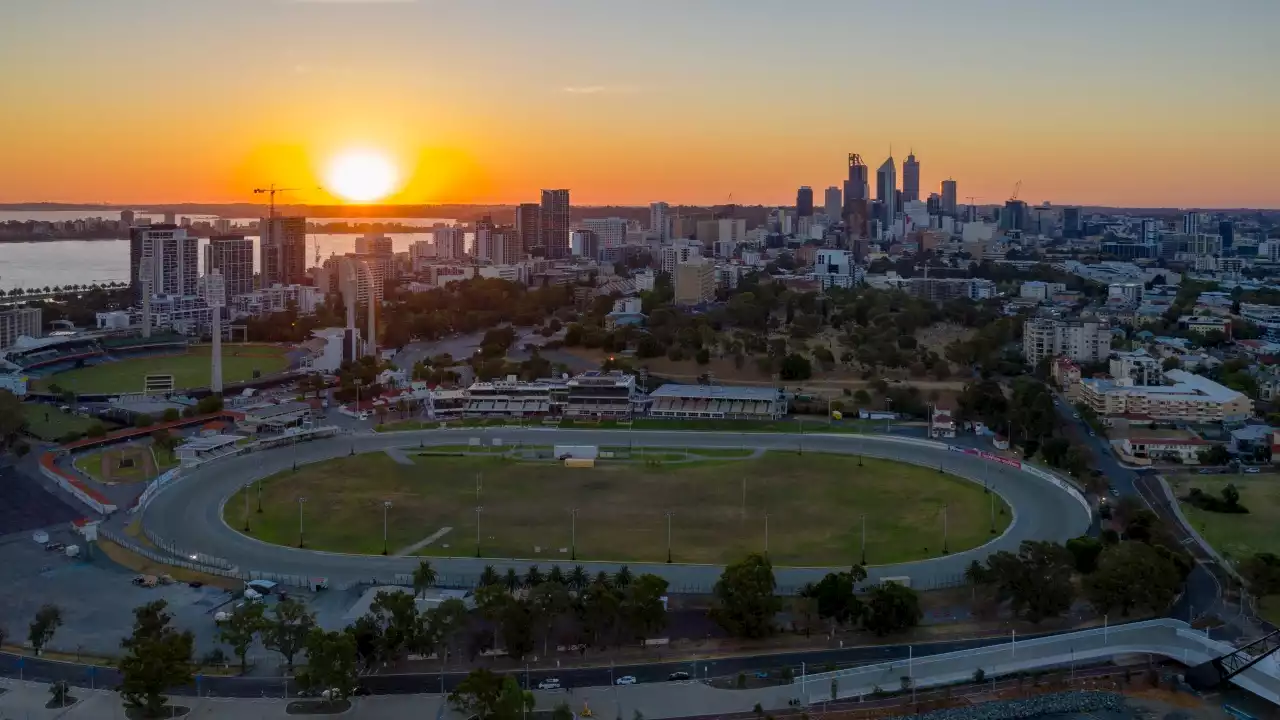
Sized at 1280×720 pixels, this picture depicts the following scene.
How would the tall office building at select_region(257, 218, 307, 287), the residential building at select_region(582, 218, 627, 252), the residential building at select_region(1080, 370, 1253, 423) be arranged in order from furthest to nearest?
1. the residential building at select_region(582, 218, 627, 252)
2. the tall office building at select_region(257, 218, 307, 287)
3. the residential building at select_region(1080, 370, 1253, 423)

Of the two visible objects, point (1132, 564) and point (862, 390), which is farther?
point (862, 390)

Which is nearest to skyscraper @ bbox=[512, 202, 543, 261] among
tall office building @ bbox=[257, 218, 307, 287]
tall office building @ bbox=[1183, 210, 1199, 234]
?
tall office building @ bbox=[257, 218, 307, 287]

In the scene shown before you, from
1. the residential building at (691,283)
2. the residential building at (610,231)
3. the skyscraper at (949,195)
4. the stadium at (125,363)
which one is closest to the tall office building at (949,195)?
the skyscraper at (949,195)

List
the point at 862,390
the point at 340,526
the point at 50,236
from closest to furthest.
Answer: the point at 340,526
the point at 862,390
the point at 50,236

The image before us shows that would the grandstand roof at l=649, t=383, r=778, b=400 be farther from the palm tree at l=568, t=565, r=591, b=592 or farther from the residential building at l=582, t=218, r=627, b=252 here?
the residential building at l=582, t=218, r=627, b=252

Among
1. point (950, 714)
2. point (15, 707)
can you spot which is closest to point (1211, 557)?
point (950, 714)

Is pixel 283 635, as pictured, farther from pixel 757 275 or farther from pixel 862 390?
pixel 757 275

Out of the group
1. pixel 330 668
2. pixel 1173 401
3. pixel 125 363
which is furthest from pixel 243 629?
pixel 125 363

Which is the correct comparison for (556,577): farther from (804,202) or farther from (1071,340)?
(804,202)
